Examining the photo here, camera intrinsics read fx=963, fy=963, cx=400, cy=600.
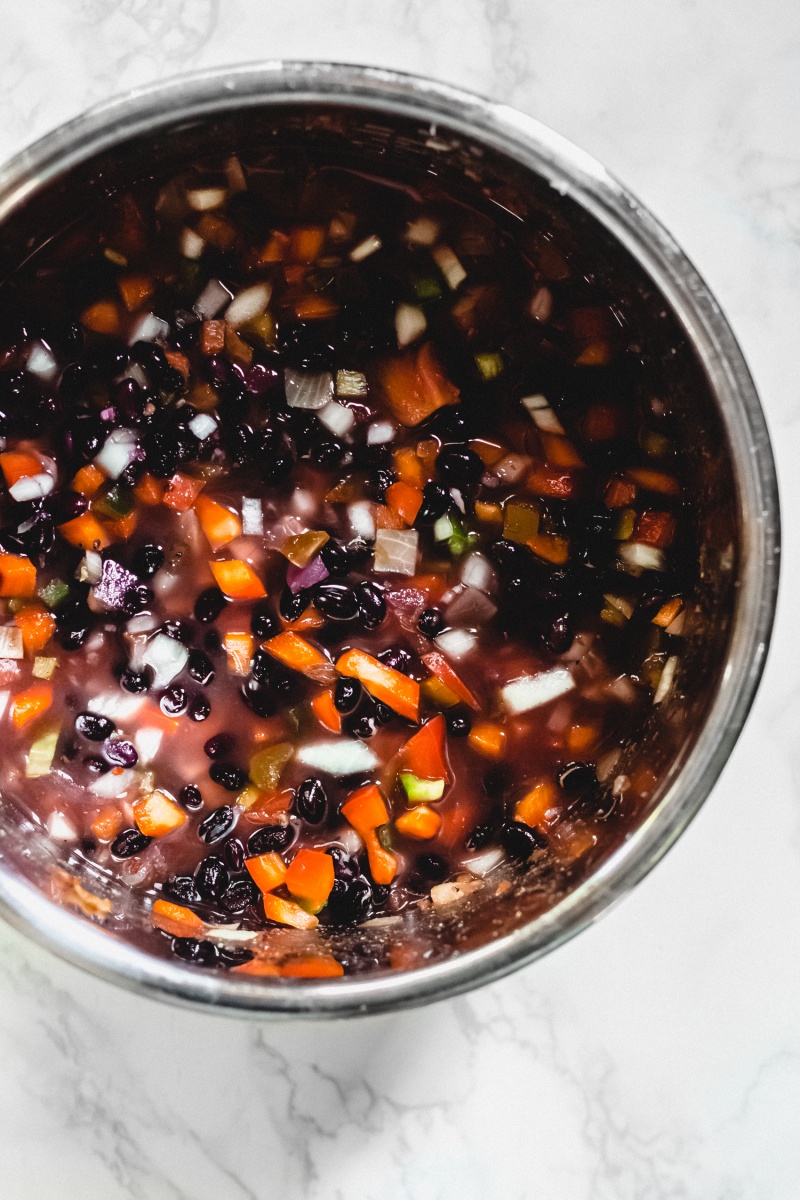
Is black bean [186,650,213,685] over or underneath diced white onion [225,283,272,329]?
underneath

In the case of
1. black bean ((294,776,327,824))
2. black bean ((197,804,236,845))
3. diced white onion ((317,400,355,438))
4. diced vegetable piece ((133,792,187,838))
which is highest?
diced white onion ((317,400,355,438))

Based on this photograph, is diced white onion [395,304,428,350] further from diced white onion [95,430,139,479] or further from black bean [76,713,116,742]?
black bean [76,713,116,742]

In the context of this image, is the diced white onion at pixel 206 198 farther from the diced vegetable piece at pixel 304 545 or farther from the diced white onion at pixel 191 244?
the diced vegetable piece at pixel 304 545

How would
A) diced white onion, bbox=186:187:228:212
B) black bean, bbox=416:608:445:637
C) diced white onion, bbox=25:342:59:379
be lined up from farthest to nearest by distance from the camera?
1. black bean, bbox=416:608:445:637
2. diced white onion, bbox=25:342:59:379
3. diced white onion, bbox=186:187:228:212

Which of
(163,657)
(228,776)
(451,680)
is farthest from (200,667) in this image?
(451,680)

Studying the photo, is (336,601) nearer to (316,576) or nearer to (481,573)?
(316,576)

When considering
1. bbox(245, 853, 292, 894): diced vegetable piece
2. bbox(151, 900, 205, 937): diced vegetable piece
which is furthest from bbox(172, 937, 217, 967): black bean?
bbox(245, 853, 292, 894): diced vegetable piece

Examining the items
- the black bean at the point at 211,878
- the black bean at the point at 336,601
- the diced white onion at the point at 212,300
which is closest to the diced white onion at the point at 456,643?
the black bean at the point at 336,601
